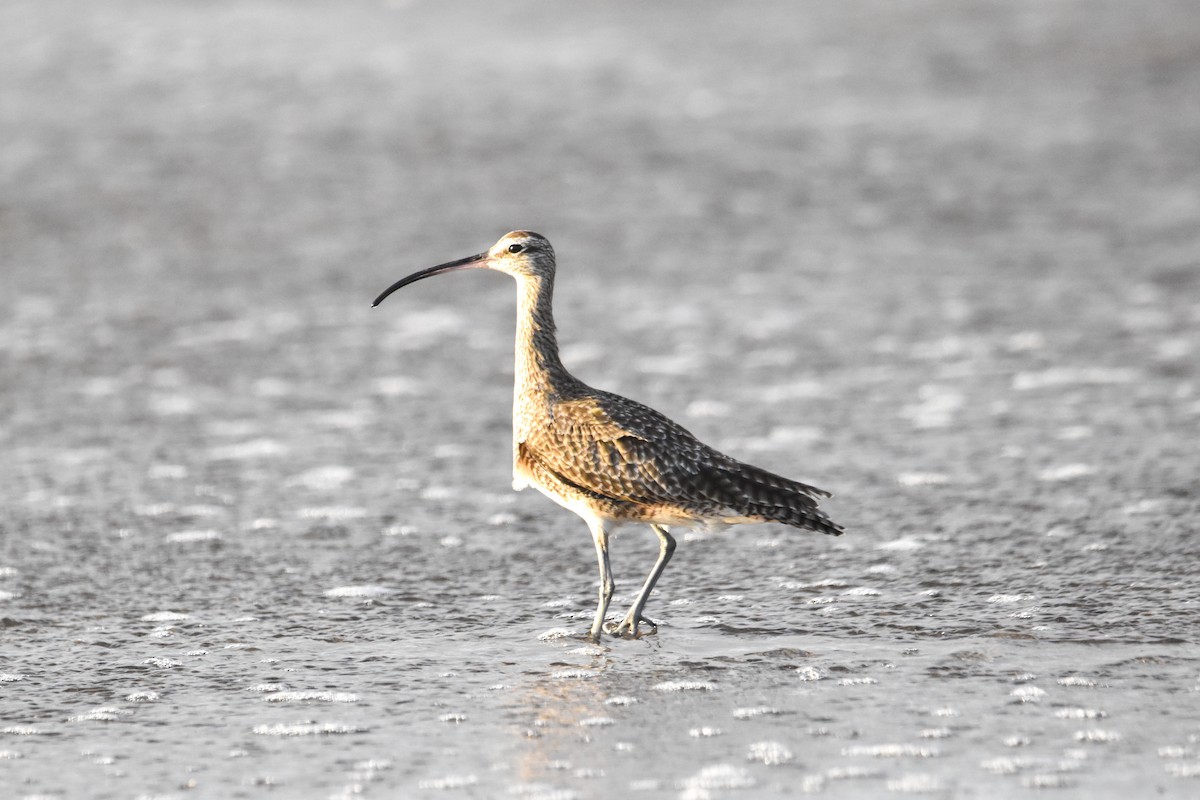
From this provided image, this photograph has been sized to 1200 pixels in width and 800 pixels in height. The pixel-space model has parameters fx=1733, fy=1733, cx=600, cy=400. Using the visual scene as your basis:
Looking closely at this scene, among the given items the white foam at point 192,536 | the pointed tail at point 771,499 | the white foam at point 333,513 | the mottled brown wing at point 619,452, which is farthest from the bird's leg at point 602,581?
the white foam at point 192,536

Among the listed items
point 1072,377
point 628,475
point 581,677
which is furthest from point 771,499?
point 1072,377

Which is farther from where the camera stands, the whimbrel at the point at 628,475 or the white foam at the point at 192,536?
the white foam at the point at 192,536

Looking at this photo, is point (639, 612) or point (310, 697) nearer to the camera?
point (310, 697)

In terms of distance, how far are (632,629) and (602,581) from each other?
22 centimetres

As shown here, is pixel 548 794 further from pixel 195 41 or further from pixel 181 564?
pixel 195 41

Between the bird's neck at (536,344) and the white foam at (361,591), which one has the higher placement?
the bird's neck at (536,344)

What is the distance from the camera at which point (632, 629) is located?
6.89 metres

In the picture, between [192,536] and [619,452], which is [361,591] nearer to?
[192,536]

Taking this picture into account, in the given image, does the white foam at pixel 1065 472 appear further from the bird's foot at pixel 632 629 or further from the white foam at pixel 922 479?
the bird's foot at pixel 632 629

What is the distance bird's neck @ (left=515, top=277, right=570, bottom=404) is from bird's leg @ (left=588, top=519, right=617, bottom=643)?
0.65 metres

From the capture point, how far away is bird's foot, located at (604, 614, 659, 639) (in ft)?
22.5

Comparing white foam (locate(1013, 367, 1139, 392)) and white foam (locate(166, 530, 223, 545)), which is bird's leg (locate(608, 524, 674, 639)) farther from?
white foam (locate(1013, 367, 1139, 392))

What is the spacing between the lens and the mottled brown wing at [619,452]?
22.3 ft

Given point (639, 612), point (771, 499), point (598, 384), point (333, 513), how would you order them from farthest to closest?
point (598, 384)
point (333, 513)
point (639, 612)
point (771, 499)
